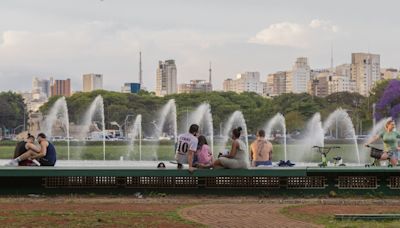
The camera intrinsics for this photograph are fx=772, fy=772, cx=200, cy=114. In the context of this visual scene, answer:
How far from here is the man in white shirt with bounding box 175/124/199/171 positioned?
1659 cm

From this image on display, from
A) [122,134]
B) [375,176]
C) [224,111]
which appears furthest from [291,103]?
[375,176]

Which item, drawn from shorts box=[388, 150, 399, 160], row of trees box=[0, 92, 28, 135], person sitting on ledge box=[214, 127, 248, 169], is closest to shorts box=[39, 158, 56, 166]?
person sitting on ledge box=[214, 127, 248, 169]

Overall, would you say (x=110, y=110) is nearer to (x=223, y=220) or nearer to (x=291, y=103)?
(x=291, y=103)

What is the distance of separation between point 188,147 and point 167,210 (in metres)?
2.89

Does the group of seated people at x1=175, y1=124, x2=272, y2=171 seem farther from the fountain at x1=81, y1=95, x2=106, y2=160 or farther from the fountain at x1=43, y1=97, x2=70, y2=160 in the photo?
the fountain at x1=43, y1=97, x2=70, y2=160

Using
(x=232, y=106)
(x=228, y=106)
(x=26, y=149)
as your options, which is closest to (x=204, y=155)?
(x=26, y=149)

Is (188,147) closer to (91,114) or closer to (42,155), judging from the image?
(42,155)

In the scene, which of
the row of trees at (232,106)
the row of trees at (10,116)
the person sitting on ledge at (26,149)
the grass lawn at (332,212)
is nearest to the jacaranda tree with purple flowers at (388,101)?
the row of trees at (232,106)

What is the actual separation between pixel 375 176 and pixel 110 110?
93284 millimetres

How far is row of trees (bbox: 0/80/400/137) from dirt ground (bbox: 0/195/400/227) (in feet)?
276

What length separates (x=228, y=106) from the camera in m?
112

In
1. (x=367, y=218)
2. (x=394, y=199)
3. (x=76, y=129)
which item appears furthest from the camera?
(x=76, y=129)

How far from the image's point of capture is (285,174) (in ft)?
55.2

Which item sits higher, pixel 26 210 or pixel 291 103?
pixel 291 103
